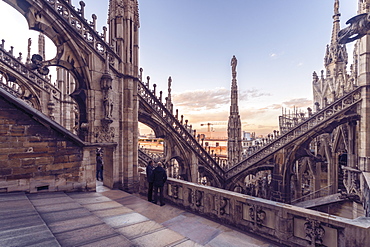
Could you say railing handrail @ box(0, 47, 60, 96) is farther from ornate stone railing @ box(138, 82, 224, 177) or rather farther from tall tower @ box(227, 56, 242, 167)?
tall tower @ box(227, 56, 242, 167)

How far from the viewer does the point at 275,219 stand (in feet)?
13.6

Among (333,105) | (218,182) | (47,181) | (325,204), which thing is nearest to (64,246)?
(47,181)

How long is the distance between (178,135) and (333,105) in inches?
388

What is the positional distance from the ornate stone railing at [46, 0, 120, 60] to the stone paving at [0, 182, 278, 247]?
222 inches

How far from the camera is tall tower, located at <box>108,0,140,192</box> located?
320 inches

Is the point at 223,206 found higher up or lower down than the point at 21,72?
lower down

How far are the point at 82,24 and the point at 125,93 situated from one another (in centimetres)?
301

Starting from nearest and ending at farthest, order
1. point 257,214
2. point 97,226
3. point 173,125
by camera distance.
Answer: point 97,226 < point 257,214 < point 173,125

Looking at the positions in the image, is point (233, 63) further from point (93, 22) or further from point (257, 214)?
point (257, 214)

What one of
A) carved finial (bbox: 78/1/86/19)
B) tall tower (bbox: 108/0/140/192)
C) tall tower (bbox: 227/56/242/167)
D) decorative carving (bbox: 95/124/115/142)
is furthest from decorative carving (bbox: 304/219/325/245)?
tall tower (bbox: 227/56/242/167)

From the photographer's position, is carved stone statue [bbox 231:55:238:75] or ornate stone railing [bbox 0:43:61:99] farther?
carved stone statue [bbox 231:55:238:75]

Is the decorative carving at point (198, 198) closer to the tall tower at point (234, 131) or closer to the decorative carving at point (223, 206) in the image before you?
the decorative carving at point (223, 206)

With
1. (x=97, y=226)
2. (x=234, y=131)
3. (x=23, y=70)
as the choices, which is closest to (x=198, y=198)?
(x=97, y=226)

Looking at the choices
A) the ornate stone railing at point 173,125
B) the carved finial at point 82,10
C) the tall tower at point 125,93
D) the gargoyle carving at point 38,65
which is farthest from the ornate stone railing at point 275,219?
the carved finial at point 82,10
